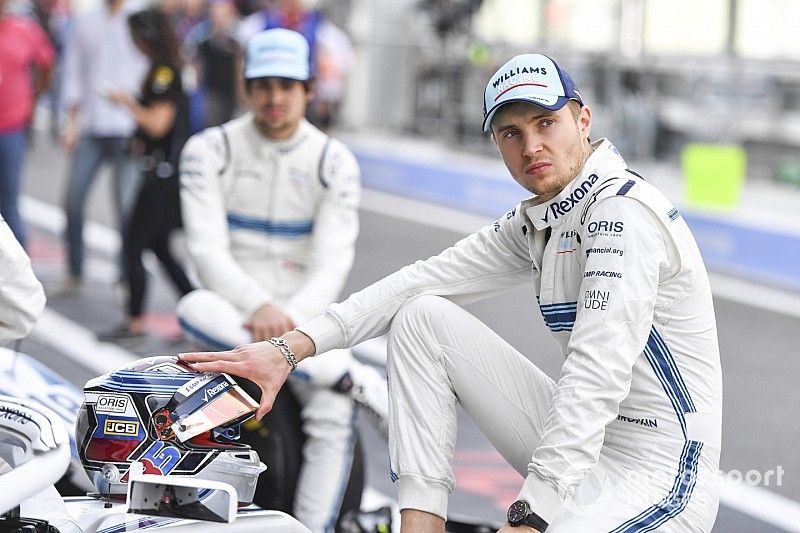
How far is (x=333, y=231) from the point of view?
518 cm

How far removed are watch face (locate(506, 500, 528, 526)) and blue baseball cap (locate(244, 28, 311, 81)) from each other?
2.42m

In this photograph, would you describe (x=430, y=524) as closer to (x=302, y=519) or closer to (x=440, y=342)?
(x=440, y=342)

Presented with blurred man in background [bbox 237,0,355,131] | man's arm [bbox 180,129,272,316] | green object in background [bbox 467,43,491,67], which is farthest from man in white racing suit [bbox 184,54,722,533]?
green object in background [bbox 467,43,491,67]

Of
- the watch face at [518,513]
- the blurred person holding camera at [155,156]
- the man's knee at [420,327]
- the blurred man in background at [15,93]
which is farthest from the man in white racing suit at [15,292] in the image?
the blurred man in background at [15,93]

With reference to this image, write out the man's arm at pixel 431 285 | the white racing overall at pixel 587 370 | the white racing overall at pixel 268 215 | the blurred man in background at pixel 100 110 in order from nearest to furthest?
the white racing overall at pixel 587 370
the man's arm at pixel 431 285
the white racing overall at pixel 268 215
the blurred man in background at pixel 100 110

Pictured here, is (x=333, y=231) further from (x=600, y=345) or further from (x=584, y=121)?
(x=600, y=345)

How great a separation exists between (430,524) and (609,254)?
0.80 meters

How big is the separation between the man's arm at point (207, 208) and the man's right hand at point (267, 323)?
0.24 metres

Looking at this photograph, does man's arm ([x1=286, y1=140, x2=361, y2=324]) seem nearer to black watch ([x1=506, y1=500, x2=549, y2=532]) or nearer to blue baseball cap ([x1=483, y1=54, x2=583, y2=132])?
blue baseball cap ([x1=483, y1=54, x2=583, y2=132])

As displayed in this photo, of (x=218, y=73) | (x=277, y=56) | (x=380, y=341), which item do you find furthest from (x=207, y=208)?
(x=218, y=73)

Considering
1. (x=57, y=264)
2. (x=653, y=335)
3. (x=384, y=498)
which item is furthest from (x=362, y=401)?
(x=57, y=264)

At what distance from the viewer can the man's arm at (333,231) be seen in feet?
16.6

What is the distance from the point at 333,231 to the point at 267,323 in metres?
0.53

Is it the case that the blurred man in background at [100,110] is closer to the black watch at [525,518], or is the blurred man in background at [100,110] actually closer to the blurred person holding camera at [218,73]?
the blurred person holding camera at [218,73]
